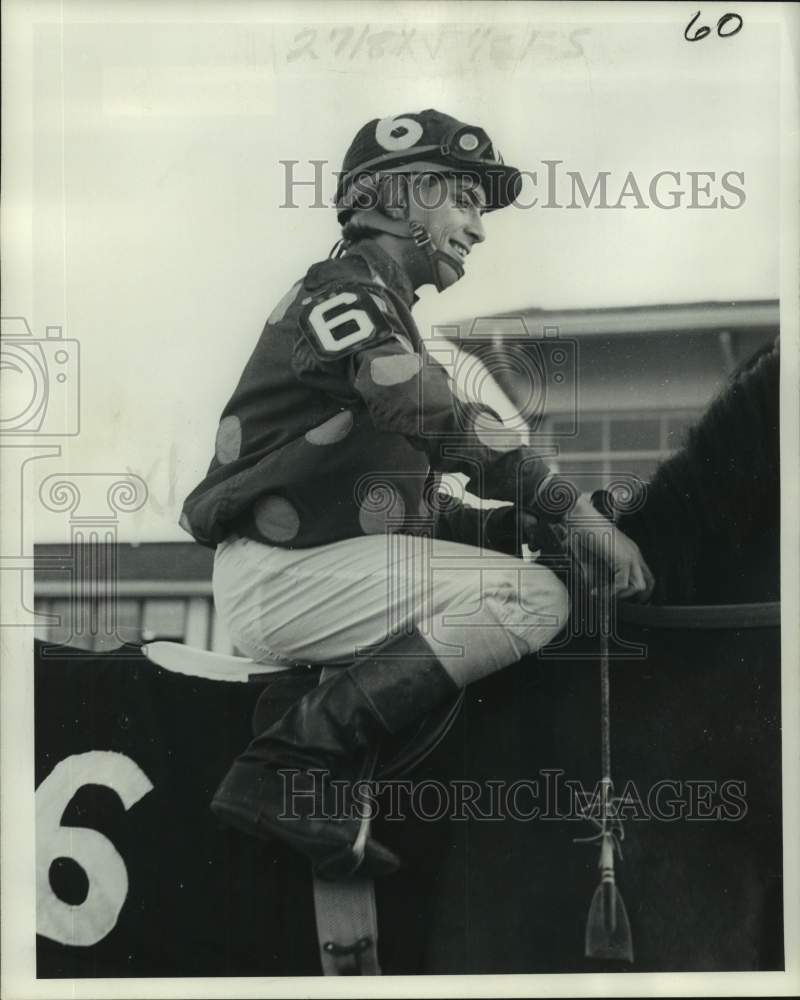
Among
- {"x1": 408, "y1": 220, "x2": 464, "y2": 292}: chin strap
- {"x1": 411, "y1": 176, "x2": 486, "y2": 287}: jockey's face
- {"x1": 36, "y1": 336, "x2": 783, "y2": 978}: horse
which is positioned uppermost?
{"x1": 411, "y1": 176, "x2": 486, "y2": 287}: jockey's face

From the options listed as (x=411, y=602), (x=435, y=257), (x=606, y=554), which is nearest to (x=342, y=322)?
(x=435, y=257)

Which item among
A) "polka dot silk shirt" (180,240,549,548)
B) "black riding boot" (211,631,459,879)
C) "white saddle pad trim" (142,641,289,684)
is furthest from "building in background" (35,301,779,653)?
"black riding boot" (211,631,459,879)

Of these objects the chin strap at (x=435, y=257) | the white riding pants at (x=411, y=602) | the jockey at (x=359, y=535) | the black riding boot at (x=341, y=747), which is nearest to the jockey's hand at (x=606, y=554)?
the jockey at (x=359, y=535)

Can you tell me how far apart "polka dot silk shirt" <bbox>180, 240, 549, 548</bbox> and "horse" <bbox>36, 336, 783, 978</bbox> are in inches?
16.2

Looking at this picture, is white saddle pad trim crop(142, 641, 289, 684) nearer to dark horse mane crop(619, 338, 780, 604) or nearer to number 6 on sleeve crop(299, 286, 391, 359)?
number 6 on sleeve crop(299, 286, 391, 359)

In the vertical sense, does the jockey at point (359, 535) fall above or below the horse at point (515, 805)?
above

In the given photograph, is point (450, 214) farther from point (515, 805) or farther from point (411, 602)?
point (515, 805)

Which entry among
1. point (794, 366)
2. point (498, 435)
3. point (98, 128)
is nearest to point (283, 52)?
point (98, 128)

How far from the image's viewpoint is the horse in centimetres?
331

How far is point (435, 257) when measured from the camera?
340cm

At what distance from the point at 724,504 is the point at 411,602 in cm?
91

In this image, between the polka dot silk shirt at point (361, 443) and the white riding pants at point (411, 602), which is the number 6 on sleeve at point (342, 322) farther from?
the white riding pants at point (411, 602)

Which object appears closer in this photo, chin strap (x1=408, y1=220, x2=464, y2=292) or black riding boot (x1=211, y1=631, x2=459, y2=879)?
black riding boot (x1=211, y1=631, x2=459, y2=879)

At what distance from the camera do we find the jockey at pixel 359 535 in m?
3.29
